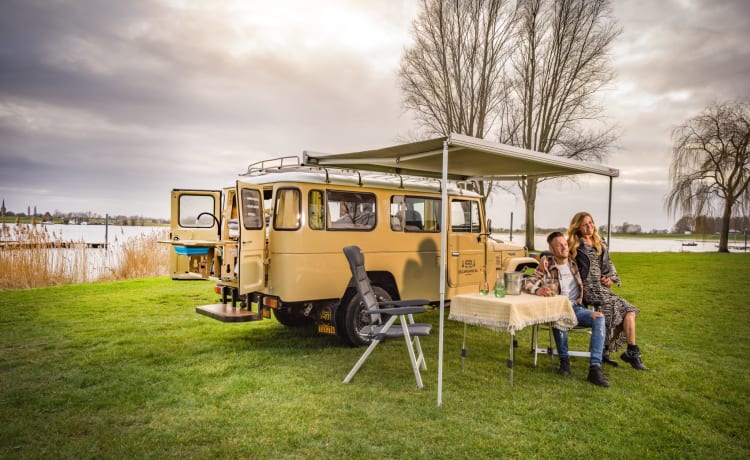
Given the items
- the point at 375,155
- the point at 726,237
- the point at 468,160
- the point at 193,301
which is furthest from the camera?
the point at 726,237

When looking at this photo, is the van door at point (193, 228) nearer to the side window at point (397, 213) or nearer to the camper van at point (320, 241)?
the camper van at point (320, 241)

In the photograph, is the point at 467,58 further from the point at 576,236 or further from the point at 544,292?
the point at 544,292

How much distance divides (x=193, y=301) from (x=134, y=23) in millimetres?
6258

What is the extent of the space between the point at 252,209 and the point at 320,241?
3.05 feet

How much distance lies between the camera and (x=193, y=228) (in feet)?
25.4

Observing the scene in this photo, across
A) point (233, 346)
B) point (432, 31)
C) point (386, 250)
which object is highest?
point (432, 31)

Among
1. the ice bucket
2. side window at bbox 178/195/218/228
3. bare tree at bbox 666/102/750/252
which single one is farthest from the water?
bare tree at bbox 666/102/750/252

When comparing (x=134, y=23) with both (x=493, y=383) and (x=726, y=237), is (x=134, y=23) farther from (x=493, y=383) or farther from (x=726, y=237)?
(x=726, y=237)

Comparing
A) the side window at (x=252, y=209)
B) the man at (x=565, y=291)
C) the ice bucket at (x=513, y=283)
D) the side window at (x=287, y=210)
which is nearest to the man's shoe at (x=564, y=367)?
the man at (x=565, y=291)

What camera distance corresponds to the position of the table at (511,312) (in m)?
4.97

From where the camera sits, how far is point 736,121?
23031 mm

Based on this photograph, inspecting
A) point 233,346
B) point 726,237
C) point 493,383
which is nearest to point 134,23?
point 233,346

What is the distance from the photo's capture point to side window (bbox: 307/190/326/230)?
633 cm

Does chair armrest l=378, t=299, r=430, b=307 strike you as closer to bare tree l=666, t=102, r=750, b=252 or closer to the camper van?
the camper van
